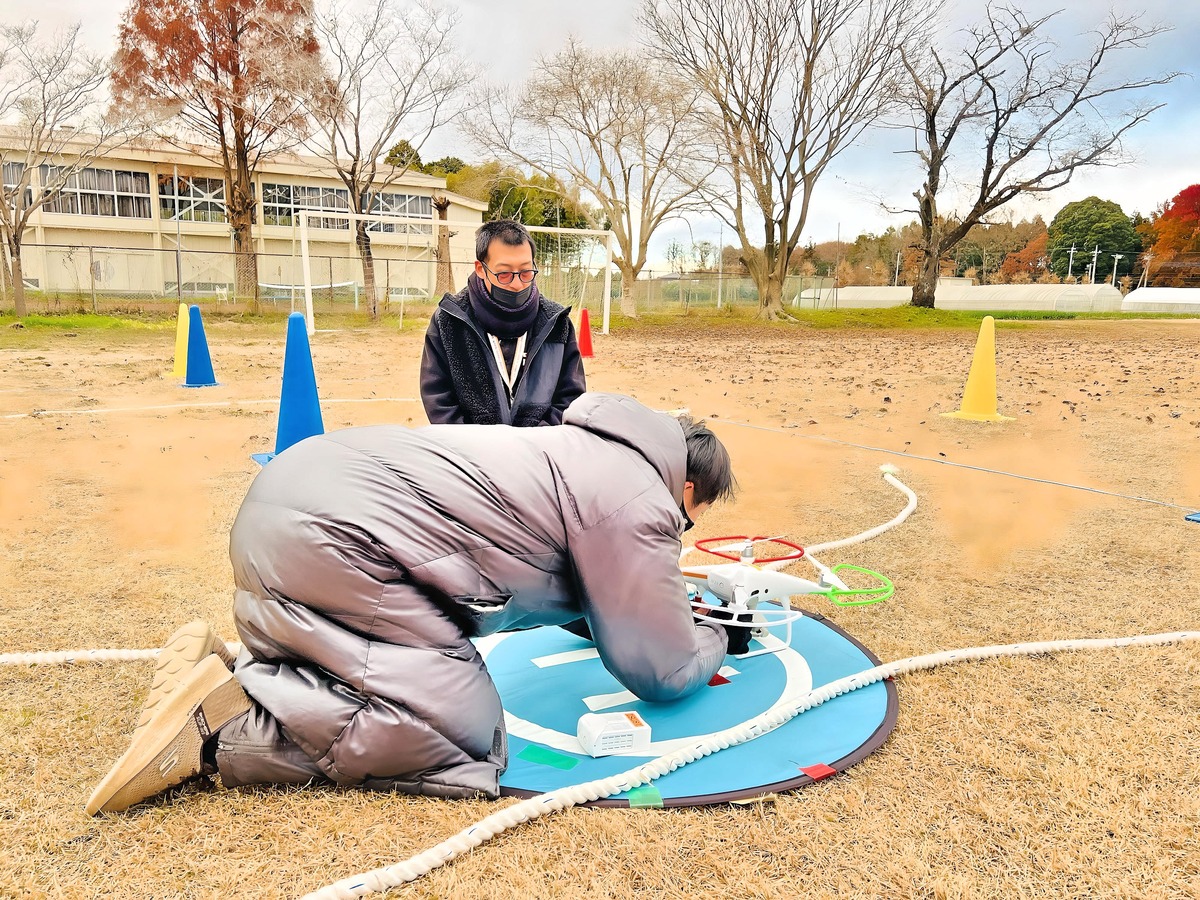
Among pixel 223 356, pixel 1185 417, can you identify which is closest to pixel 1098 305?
pixel 1185 417

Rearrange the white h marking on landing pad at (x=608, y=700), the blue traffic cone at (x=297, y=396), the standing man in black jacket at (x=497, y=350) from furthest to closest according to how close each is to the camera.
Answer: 1. the blue traffic cone at (x=297, y=396)
2. the standing man in black jacket at (x=497, y=350)
3. the white h marking on landing pad at (x=608, y=700)

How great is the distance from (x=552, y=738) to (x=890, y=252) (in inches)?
2470

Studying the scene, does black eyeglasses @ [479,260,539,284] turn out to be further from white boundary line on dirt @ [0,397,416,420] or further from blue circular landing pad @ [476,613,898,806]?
white boundary line on dirt @ [0,397,416,420]

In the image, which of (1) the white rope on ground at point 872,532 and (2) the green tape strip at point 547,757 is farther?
(1) the white rope on ground at point 872,532

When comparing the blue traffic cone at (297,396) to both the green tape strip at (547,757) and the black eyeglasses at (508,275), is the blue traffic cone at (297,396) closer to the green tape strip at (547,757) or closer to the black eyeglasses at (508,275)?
the black eyeglasses at (508,275)

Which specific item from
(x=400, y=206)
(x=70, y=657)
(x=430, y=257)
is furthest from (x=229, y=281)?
(x=70, y=657)

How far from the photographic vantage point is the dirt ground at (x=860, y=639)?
1838 millimetres

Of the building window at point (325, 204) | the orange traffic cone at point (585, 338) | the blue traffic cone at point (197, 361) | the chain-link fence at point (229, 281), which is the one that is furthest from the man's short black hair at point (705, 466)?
the building window at point (325, 204)

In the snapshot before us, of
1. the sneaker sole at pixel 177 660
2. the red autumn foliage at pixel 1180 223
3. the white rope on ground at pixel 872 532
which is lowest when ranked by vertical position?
the white rope on ground at pixel 872 532

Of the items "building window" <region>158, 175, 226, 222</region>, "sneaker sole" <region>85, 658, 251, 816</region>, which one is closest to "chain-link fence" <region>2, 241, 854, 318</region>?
"building window" <region>158, 175, 226, 222</region>

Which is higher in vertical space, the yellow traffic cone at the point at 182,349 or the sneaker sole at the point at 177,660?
the yellow traffic cone at the point at 182,349

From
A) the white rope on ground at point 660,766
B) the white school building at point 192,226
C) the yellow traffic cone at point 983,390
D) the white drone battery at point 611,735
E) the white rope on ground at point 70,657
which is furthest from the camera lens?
the white school building at point 192,226

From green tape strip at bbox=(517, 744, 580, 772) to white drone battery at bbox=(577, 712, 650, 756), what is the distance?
60mm

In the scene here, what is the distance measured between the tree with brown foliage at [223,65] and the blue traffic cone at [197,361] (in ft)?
47.0
